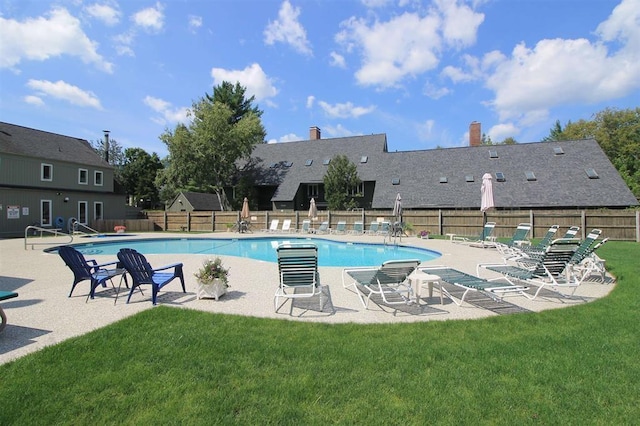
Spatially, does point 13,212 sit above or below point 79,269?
above

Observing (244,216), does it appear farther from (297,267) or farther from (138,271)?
(297,267)

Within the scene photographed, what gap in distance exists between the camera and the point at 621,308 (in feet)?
18.1

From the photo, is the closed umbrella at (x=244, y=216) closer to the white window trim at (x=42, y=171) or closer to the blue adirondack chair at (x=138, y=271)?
the white window trim at (x=42, y=171)

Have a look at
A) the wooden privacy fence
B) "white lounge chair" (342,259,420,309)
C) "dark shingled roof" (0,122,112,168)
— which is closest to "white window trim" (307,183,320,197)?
the wooden privacy fence

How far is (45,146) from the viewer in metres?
26.9

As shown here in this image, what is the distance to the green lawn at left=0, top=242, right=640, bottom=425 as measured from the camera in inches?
110

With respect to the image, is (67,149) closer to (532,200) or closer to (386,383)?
(386,383)

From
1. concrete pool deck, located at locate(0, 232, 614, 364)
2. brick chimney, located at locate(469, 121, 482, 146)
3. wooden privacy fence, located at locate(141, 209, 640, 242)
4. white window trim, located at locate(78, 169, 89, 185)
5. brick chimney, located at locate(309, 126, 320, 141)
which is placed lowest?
concrete pool deck, located at locate(0, 232, 614, 364)

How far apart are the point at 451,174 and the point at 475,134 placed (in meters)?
8.21

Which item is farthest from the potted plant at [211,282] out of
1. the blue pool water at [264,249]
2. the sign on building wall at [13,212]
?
the sign on building wall at [13,212]

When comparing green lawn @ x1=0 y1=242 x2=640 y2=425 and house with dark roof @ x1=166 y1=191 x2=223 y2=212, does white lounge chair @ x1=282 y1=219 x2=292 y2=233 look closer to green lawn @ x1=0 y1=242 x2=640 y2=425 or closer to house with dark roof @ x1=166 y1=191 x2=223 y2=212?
house with dark roof @ x1=166 y1=191 x2=223 y2=212

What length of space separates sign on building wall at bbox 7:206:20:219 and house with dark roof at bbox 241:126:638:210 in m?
18.1

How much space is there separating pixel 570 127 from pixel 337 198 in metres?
39.5

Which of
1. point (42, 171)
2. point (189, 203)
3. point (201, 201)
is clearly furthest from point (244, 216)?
point (42, 171)
